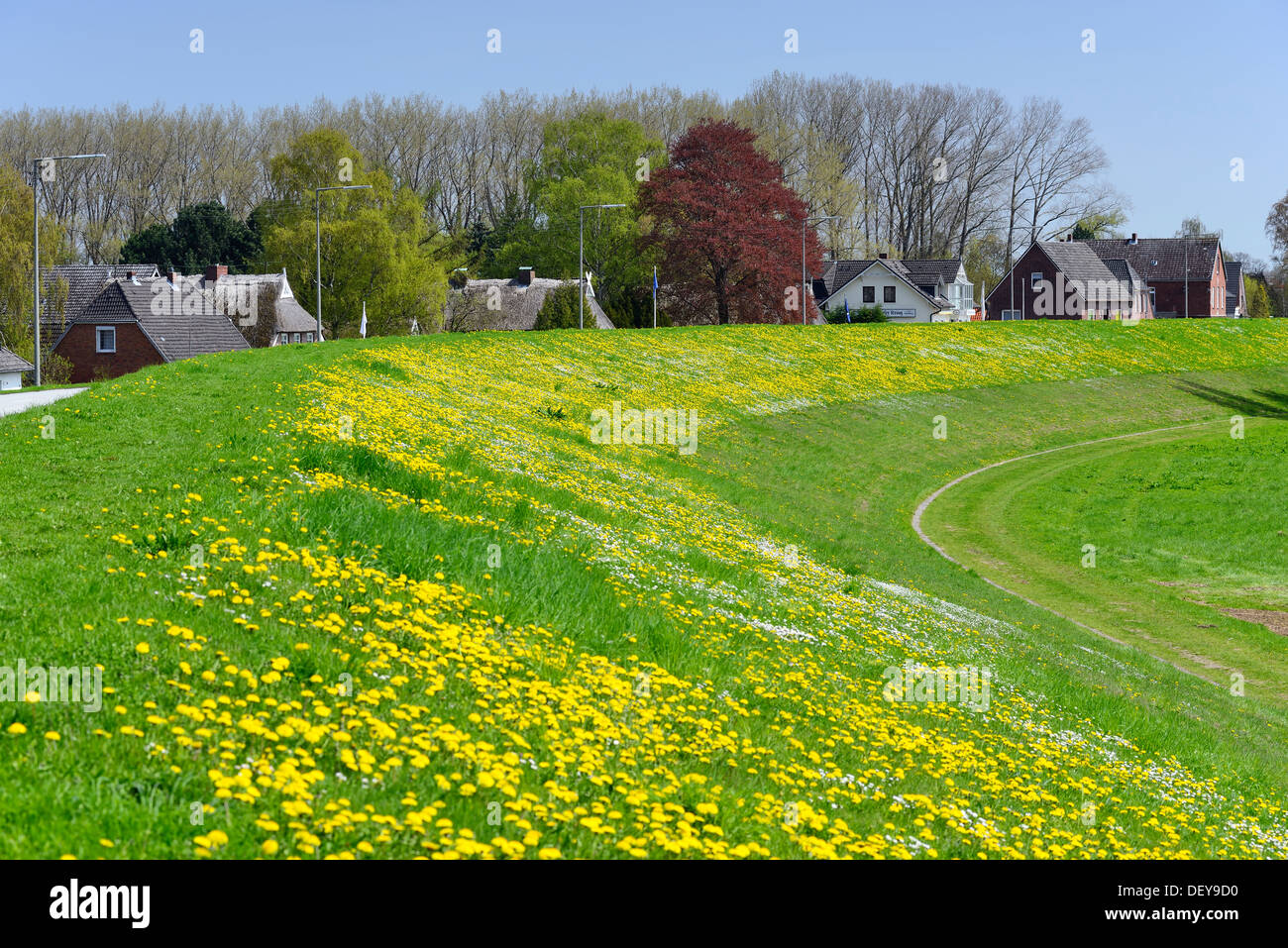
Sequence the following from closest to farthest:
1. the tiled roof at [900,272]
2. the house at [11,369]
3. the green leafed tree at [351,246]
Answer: the house at [11,369] < the green leafed tree at [351,246] < the tiled roof at [900,272]

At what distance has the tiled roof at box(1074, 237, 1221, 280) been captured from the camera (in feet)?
386

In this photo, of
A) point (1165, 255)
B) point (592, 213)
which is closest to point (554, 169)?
point (592, 213)

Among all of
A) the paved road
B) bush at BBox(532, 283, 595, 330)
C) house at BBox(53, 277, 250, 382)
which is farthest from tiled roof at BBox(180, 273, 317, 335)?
the paved road

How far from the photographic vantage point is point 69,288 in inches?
3243

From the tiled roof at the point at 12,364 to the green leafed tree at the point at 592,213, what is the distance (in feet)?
136

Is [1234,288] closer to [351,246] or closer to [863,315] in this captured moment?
[863,315]

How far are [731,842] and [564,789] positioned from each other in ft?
3.93

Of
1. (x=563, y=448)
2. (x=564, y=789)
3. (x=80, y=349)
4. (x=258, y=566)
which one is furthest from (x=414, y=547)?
(x=80, y=349)

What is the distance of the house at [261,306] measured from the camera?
7994cm

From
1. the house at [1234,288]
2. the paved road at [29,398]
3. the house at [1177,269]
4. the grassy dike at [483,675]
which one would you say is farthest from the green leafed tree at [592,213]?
the grassy dike at [483,675]

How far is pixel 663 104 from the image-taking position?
126 m

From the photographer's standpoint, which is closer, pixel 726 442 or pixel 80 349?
pixel 726 442

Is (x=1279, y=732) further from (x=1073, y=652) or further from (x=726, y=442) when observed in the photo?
(x=726, y=442)

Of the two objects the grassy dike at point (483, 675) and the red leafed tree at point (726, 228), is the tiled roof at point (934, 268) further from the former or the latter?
the grassy dike at point (483, 675)
